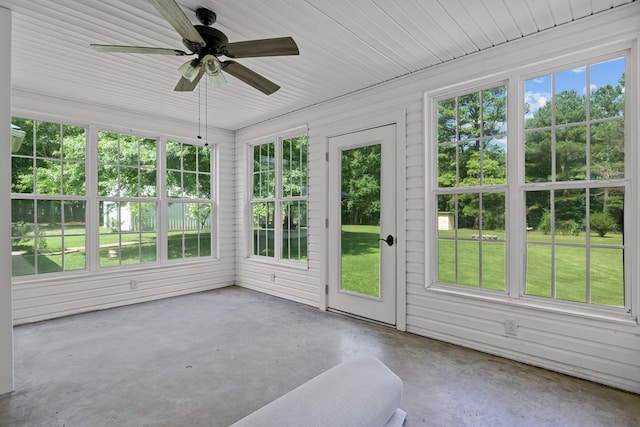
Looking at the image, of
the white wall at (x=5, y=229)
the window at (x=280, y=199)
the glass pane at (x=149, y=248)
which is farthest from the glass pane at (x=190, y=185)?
the white wall at (x=5, y=229)

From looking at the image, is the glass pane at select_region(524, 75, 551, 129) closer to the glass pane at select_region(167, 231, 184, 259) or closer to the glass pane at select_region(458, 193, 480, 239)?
the glass pane at select_region(458, 193, 480, 239)

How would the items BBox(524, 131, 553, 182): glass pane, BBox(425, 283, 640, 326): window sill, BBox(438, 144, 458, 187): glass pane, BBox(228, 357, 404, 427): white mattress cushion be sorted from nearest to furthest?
BBox(228, 357, 404, 427): white mattress cushion
BBox(425, 283, 640, 326): window sill
BBox(524, 131, 553, 182): glass pane
BBox(438, 144, 458, 187): glass pane

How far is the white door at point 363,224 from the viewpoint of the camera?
3850 mm

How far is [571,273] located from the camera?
2.80m

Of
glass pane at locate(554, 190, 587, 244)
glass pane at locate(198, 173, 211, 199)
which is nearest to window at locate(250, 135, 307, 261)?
glass pane at locate(198, 173, 211, 199)

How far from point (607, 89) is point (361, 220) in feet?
8.37

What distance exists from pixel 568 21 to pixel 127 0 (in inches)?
131

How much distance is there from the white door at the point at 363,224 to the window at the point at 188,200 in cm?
249

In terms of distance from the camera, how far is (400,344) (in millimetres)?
3285

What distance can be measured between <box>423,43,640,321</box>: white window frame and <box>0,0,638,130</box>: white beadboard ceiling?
1.06 feet

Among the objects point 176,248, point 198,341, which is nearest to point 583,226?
point 198,341

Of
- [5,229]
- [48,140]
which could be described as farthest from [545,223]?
[48,140]

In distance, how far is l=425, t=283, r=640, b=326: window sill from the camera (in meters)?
2.52

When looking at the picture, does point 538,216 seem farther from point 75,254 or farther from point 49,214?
point 49,214
